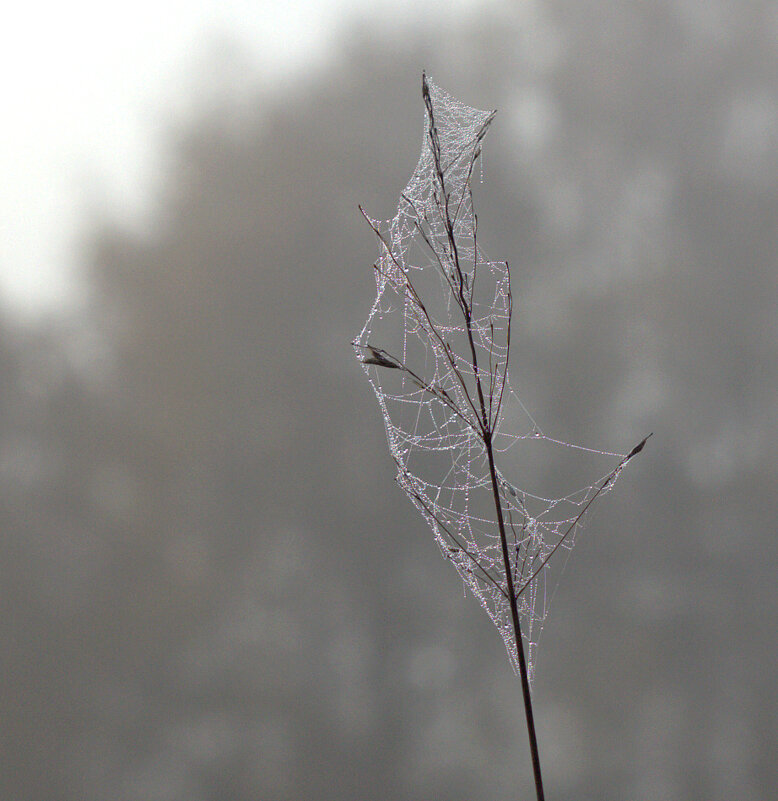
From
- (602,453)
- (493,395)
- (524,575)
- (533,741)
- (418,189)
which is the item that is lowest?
(533,741)

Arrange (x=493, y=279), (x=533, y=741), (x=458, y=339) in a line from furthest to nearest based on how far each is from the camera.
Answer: (x=493, y=279) < (x=458, y=339) < (x=533, y=741)

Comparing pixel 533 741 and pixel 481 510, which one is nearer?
pixel 533 741

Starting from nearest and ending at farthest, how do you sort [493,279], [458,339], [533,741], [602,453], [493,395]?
A: [533,741], [493,395], [458,339], [602,453], [493,279]

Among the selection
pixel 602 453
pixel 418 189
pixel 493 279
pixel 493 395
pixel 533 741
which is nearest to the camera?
pixel 533 741

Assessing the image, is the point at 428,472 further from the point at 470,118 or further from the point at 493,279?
the point at 470,118

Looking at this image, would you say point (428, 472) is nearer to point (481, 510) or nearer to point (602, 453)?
point (481, 510)

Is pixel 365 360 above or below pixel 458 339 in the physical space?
below

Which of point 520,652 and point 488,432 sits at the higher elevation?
point 488,432

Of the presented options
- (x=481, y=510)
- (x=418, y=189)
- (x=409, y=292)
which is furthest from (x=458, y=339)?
(x=409, y=292)

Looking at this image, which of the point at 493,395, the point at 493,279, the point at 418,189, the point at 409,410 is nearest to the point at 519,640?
the point at 493,395
